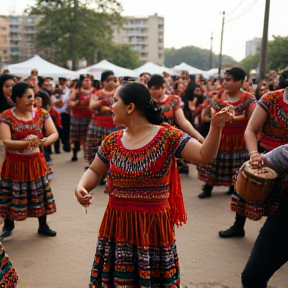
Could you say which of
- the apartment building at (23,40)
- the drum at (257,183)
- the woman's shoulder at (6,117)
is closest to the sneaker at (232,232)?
the drum at (257,183)

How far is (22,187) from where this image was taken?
14.7ft

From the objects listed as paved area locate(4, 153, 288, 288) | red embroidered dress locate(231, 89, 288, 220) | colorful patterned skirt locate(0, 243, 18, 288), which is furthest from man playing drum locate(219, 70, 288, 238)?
colorful patterned skirt locate(0, 243, 18, 288)

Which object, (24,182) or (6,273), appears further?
(24,182)

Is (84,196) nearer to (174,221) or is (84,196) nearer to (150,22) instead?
(174,221)

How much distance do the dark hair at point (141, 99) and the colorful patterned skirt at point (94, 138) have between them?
14.4ft

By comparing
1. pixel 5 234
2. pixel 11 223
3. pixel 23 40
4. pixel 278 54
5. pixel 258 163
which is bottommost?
pixel 5 234

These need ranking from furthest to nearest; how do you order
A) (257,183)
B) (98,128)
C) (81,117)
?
1. (81,117)
2. (98,128)
3. (257,183)

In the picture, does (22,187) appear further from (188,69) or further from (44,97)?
(188,69)

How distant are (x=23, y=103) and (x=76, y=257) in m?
1.59

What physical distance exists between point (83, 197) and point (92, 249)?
1.89m

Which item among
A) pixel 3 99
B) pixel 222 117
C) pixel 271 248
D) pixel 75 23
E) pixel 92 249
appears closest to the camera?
pixel 222 117

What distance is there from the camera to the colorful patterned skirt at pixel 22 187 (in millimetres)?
4465

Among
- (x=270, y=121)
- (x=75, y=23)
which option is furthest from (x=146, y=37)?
(x=270, y=121)

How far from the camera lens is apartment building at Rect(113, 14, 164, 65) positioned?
10062cm
